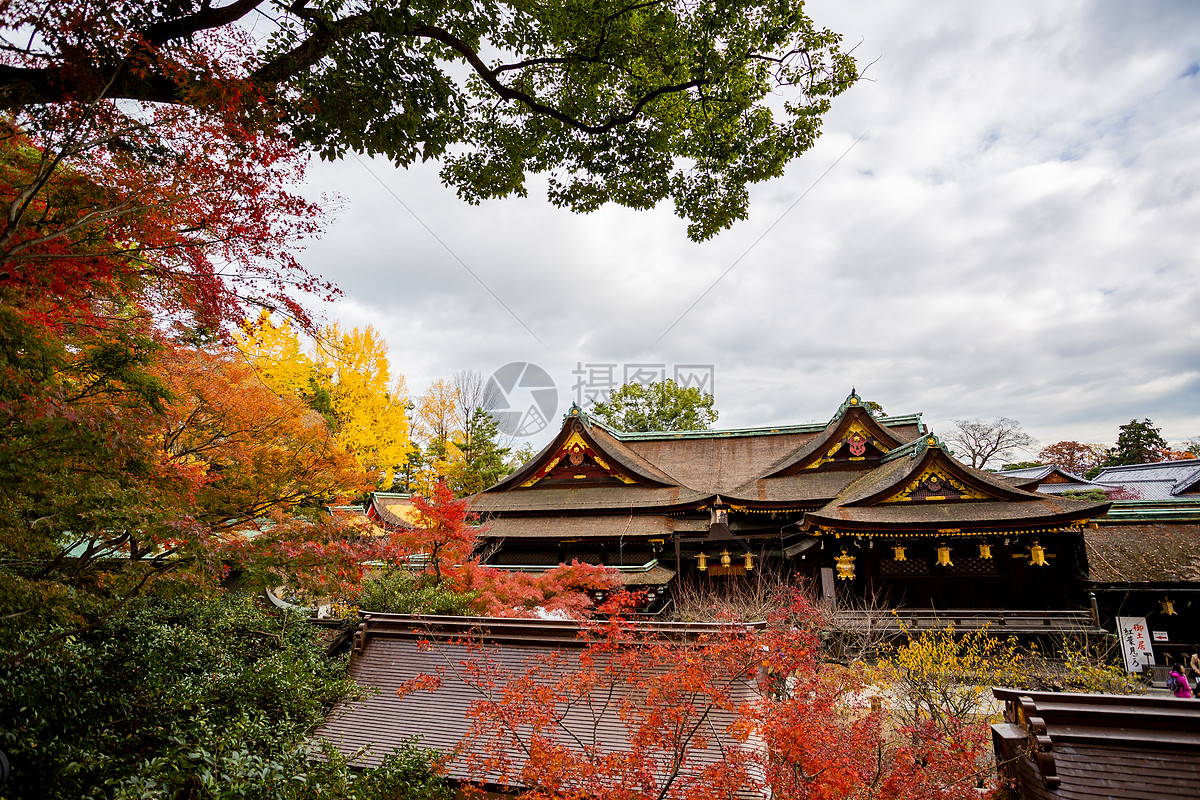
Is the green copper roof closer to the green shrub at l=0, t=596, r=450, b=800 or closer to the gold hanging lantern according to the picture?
the gold hanging lantern

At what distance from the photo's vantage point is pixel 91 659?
6320 mm

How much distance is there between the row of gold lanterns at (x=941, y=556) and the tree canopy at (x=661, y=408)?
23.4 meters

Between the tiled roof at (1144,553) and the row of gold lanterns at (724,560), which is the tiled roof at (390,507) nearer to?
the row of gold lanterns at (724,560)

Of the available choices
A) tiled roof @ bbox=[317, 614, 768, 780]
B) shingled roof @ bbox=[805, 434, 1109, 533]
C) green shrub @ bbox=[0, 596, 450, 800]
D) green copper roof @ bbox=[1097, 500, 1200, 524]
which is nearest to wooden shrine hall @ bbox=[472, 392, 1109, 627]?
shingled roof @ bbox=[805, 434, 1109, 533]

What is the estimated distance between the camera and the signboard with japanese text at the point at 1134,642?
10.9 m

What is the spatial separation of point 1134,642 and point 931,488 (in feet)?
14.5

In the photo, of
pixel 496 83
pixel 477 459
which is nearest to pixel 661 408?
pixel 477 459

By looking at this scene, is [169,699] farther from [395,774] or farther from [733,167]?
[733,167]

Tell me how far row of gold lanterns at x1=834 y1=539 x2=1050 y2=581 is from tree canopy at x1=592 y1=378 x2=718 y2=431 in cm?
2345

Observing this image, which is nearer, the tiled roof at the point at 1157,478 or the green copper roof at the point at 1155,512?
the green copper roof at the point at 1155,512

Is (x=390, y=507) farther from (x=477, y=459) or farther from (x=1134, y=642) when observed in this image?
(x=1134, y=642)

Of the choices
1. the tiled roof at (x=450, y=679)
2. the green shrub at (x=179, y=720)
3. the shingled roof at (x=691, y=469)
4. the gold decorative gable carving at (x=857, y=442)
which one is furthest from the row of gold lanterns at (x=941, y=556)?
the green shrub at (x=179, y=720)

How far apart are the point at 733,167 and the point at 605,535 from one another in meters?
10.2

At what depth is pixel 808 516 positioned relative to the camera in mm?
12922
